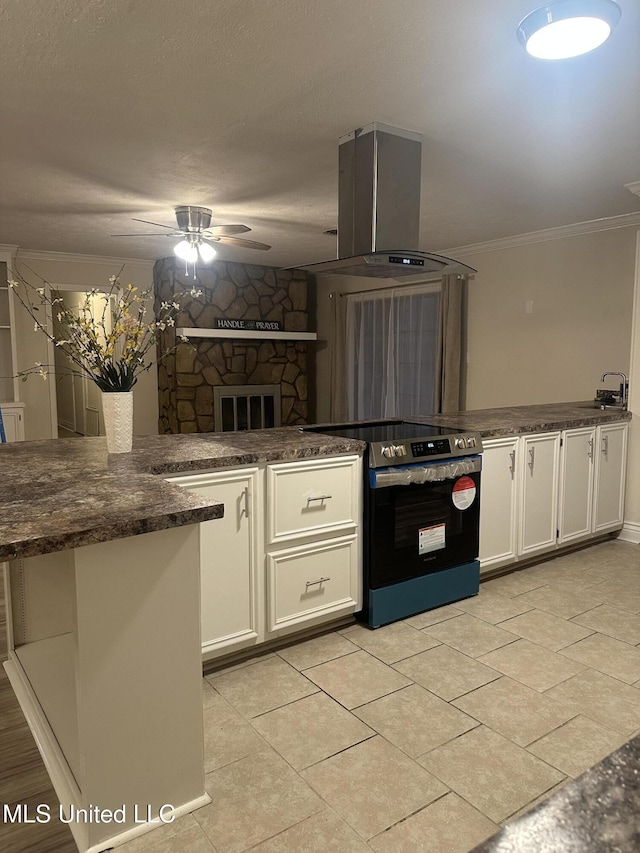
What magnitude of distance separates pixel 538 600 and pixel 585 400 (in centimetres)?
228

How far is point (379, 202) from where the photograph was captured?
2996 mm

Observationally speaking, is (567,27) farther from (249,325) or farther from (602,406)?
(249,325)

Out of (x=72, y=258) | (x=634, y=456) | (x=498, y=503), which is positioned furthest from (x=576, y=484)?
(x=72, y=258)

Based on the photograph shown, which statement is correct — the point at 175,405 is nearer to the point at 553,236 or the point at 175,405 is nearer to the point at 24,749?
the point at 553,236

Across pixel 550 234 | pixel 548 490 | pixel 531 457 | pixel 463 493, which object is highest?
pixel 550 234

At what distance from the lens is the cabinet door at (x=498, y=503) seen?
340 centimetres

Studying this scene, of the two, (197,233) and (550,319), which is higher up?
(197,233)

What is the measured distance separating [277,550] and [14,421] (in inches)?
174

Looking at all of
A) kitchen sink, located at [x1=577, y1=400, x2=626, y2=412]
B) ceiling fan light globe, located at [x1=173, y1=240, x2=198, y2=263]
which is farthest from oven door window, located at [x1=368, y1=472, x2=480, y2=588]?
ceiling fan light globe, located at [x1=173, y1=240, x2=198, y2=263]

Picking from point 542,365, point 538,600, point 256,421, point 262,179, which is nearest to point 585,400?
point 542,365

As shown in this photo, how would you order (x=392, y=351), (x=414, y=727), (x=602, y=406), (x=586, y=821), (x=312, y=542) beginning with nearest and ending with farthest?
(x=586, y=821)
(x=414, y=727)
(x=312, y=542)
(x=602, y=406)
(x=392, y=351)

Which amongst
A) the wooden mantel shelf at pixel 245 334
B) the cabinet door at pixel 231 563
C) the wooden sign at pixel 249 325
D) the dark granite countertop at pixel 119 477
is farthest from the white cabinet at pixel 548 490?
the wooden sign at pixel 249 325

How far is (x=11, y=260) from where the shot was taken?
19.3ft

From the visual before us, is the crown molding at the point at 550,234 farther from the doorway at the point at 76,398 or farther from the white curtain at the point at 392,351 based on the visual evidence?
the doorway at the point at 76,398
